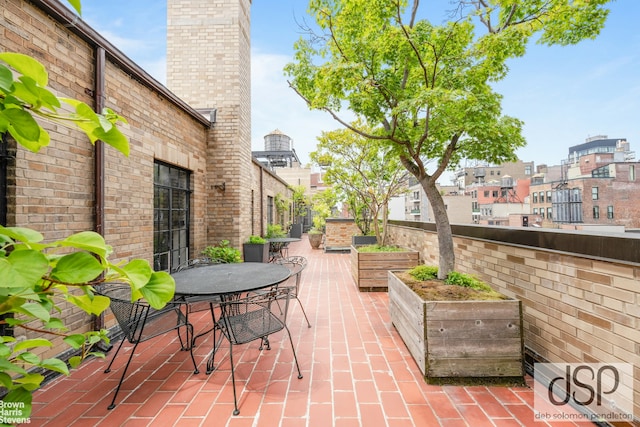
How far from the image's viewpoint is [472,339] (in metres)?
2.32

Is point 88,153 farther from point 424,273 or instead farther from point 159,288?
point 424,273

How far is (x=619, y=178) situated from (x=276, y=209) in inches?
1631

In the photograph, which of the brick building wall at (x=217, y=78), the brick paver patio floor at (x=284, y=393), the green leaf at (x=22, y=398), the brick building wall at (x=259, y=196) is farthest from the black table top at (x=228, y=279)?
the brick building wall at (x=259, y=196)

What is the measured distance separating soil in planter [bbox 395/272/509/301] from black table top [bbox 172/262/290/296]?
135 cm

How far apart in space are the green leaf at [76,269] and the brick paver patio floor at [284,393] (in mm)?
1912

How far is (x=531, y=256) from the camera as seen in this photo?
2584 millimetres

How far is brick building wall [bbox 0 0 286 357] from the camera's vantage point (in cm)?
239

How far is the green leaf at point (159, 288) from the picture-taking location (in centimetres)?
61

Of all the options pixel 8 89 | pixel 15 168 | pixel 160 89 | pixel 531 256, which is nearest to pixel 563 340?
pixel 531 256

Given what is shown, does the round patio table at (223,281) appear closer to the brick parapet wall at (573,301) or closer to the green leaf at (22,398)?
the green leaf at (22,398)

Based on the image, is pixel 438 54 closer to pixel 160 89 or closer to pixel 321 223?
pixel 160 89

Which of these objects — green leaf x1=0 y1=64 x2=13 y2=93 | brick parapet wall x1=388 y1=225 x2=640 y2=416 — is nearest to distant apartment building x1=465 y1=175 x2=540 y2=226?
brick parapet wall x1=388 y1=225 x2=640 y2=416

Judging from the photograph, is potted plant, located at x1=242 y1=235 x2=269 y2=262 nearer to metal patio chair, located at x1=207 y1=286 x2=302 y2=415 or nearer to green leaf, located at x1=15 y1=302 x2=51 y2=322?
metal patio chair, located at x1=207 y1=286 x2=302 y2=415

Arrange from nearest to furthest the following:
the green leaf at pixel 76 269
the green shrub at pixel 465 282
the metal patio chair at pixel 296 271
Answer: the green leaf at pixel 76 269
the green shrub at pixel 465 282
the metal patio chair at pixel 296 271
